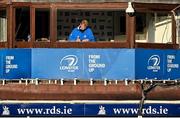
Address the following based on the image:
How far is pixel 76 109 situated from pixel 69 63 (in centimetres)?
116

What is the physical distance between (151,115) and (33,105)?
2336 millimetres

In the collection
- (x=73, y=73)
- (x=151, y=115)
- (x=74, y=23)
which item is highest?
(x=74, y=23)

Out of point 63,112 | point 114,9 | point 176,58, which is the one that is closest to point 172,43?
point 176,58

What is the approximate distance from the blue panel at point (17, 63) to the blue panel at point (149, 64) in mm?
2255

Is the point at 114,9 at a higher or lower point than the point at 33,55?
higher

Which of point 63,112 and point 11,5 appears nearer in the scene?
point 63,112

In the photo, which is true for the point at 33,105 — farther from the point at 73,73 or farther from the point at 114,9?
the point at 114,9

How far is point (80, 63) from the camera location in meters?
12.8

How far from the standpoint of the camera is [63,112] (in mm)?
12172

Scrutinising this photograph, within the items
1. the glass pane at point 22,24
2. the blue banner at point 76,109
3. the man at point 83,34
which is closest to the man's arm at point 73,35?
the man at point 83,34

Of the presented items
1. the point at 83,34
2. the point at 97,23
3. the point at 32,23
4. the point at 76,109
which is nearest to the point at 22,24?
the point at 32,23

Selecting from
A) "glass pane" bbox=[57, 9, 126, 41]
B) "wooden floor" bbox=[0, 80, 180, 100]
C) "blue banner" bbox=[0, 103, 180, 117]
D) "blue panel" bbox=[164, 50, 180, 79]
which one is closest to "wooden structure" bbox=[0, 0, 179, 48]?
"glass pane" bbox=[57, 9, 126, 41]

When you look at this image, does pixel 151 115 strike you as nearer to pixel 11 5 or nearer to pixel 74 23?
pixel 74 23

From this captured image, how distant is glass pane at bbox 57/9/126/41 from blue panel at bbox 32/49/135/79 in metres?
0.40
